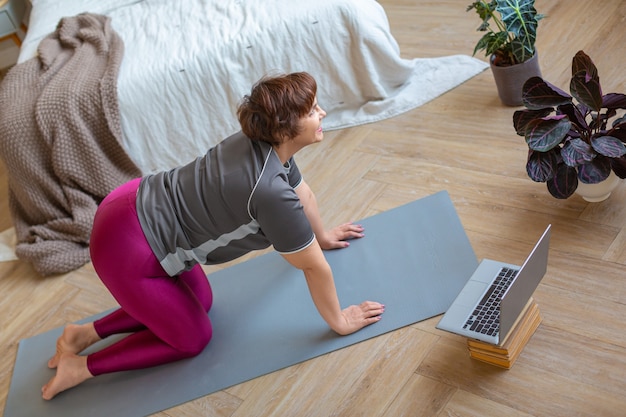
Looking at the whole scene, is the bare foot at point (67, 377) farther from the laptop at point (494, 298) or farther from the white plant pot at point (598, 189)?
the white plant pot at point (598, 189)

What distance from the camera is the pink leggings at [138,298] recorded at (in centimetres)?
197

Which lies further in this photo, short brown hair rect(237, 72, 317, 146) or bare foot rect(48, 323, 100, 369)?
bare foot rect(48, 323, 100, 369)

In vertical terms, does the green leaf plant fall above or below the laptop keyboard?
above

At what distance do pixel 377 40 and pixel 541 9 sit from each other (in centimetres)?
82

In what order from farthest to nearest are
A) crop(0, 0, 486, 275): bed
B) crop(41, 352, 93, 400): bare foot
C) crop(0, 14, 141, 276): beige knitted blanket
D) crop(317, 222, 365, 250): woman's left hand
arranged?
crop(0, 0, 486, 275): bed < crop(0, 14, 141, 276): beige knitted blanket < crop(317, 222, 365, 250): woman's left hand < crop(41, 352, 93, 400): bare foot

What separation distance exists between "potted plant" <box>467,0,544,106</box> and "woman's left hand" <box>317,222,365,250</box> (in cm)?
80

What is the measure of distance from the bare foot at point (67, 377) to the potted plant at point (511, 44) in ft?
5.60

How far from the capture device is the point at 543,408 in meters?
1.73

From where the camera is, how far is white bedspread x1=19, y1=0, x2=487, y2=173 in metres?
2.93

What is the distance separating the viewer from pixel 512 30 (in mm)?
2564

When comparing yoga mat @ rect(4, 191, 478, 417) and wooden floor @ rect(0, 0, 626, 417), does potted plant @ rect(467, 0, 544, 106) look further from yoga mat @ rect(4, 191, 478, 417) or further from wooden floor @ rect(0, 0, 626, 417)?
yoga mat @ rect(4, 191, 478, 417)

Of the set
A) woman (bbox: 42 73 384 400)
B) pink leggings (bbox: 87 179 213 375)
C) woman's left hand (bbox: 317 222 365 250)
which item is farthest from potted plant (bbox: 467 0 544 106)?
pink leggings (bbox: 87 179 213 375)

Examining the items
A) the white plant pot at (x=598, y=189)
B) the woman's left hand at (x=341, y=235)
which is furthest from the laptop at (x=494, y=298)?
the woman's left hand at (x=341, y=235)

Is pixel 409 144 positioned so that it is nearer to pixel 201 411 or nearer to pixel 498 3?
pixel 498 3
